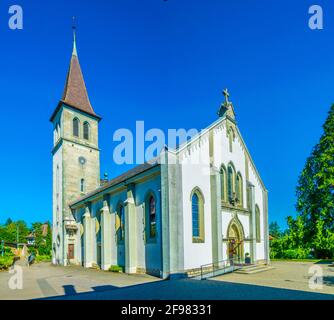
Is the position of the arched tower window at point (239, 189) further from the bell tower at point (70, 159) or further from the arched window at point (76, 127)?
the arched window at point (76, 127)

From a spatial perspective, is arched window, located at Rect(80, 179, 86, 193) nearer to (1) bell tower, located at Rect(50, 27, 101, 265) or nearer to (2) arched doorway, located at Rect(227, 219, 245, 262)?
(1) bell tower, located at Rect(50, 27, 101, 265)

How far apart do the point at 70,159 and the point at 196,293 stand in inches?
1070

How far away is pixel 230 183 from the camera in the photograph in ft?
82.2

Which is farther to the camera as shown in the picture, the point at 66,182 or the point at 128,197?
the point at 66,182

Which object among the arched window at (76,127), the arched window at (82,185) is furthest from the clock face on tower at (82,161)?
the arched window at (76,127)

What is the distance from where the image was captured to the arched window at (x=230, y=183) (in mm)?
24344

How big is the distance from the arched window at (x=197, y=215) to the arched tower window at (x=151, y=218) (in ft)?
8.61

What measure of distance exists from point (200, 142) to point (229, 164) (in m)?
4.66

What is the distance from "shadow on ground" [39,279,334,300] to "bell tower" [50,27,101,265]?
20.7 metres

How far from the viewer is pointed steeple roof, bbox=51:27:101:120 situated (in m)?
38.7

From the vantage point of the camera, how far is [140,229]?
21.9m

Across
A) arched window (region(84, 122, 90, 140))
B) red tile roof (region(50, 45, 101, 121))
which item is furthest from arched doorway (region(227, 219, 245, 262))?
red tile roof (region(50, 45, 101, 121))

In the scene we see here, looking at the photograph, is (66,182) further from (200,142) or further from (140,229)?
(200,142)
